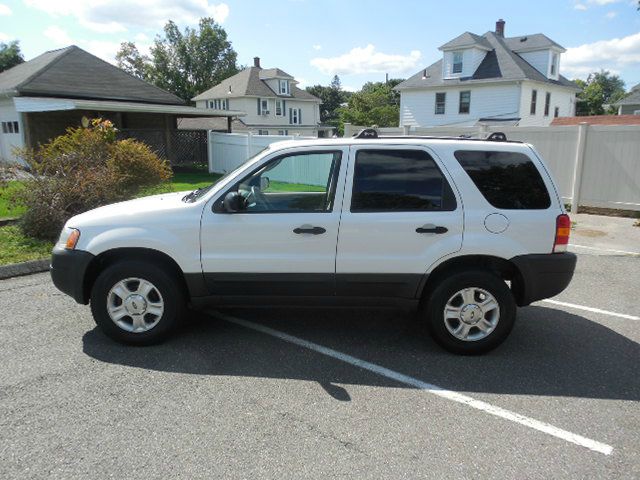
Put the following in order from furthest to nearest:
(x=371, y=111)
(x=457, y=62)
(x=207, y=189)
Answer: (x=371, y=111), (x=457, y=62), (x=207, y=189)

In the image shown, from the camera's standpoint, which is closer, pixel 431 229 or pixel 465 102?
pixel 431 229

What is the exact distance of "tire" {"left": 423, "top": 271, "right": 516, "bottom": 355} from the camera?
13.9 ft

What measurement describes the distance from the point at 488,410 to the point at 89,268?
3.53 m

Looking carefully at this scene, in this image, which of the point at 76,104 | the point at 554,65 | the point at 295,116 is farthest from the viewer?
the point at 295,116

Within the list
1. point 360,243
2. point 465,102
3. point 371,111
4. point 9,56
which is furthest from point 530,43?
point 9,56

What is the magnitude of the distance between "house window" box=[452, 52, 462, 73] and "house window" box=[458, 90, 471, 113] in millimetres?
1627

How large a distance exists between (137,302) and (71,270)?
64 cm

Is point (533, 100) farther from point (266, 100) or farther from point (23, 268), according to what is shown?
point (23, 268)

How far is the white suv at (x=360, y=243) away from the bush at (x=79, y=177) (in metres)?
4.17

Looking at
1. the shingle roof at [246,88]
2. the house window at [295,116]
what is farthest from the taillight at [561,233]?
the house window at [295,116]

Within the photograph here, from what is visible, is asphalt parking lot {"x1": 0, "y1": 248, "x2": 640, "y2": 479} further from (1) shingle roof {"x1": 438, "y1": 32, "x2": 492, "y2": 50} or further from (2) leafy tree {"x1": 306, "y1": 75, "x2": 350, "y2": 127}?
(2) leafy tree {"x1": 306, "y1": 75, "x2": 350, "y2": 127}

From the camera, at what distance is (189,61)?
6266 cm

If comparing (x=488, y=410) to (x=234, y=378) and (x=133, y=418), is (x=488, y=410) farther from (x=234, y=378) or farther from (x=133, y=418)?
(x=133, y=418)

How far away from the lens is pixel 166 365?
4133mm
